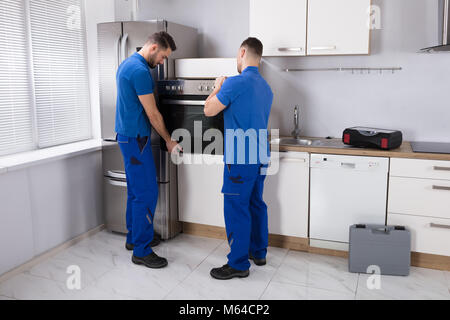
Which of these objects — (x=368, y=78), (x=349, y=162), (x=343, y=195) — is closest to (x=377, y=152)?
(x=349, y=162)

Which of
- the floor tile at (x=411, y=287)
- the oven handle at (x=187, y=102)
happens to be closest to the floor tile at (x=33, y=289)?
the oven handle at (x=187, y=102)

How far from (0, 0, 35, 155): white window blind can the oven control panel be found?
1.00 m

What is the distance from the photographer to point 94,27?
12.1 feet

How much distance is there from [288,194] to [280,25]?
4.11 ft

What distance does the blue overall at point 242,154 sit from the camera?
2.59 metres

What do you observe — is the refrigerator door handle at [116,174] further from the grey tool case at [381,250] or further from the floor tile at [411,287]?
the floor tile at [411,287]

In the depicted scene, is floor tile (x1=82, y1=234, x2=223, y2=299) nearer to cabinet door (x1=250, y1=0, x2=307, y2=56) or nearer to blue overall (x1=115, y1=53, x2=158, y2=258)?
blue overall (x1=115, y1=53, x2=158, y2=258)

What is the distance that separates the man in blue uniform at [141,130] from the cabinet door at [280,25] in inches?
29.0

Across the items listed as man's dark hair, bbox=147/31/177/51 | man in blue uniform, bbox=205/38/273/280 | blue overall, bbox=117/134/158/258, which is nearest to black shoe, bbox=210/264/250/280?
man in blue uniform, bbox=205/38/273/280

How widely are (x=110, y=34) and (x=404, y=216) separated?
8.35 feet

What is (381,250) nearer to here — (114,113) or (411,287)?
(411,287)

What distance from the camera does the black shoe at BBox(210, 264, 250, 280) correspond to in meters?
2.79
